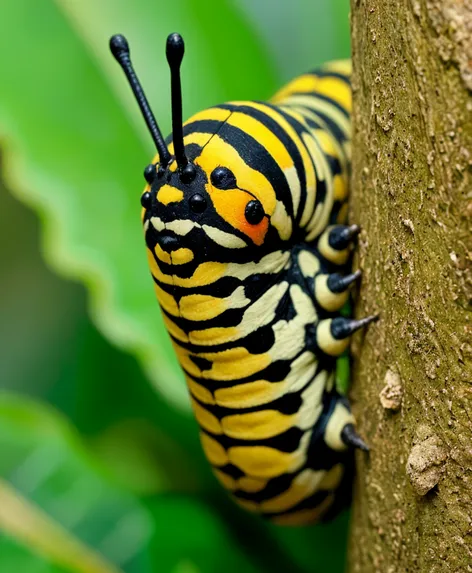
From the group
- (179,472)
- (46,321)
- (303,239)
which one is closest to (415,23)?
(303,239)

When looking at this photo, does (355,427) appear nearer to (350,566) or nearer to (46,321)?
(350,566)

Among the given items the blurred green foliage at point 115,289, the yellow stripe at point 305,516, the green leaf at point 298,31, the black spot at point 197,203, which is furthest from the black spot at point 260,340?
the green leaf at point 298,31

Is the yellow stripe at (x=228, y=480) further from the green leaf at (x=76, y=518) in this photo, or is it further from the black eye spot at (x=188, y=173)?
the black eye spot at (x=188, y=173)

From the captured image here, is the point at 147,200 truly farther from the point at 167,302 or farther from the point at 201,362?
the point at 201,362

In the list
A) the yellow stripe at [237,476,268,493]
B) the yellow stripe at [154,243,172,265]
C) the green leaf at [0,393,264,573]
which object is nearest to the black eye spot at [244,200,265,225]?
the yellow stripe at [154,243,172,265]

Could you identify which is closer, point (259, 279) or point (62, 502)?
point (259, 279)

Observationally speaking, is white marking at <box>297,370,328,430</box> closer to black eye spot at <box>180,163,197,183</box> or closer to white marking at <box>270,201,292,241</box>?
white marking at <box>270,201,292,241</box>

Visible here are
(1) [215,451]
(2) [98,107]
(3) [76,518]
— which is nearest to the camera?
(1) [215,451]

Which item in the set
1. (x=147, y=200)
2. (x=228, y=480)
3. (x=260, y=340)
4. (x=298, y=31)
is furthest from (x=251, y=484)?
(x=298, y=31)
